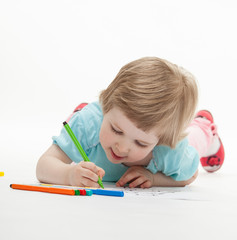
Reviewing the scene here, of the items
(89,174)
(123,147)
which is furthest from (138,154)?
(89,174)

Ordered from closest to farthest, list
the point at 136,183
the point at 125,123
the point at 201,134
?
the point at 125,123, the point at 136,183, the point at 201,134

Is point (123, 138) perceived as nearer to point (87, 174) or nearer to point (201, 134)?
point (87, 174)

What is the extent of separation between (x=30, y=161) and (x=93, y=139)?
1.77ft

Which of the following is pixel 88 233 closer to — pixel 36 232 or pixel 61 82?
pixel 36 232

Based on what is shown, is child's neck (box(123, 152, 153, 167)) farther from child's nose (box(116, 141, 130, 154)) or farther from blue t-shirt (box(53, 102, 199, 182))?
child's nose (box(116, 141, 130, 154))

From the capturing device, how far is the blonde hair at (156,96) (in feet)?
3.65

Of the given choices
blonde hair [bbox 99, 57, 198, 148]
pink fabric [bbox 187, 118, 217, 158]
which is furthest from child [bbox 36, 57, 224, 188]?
pink fabric [bbox 187, 118, 217, 158]

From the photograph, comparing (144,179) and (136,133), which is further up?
(136,133)

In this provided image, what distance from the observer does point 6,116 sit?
271 cm

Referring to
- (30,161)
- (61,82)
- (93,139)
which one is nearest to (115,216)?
(93,139)

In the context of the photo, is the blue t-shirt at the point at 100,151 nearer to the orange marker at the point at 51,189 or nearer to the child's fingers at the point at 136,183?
the child's fingers at the point at 136,183

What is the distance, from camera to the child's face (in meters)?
1.12

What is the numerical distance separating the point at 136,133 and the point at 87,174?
0.55 ft

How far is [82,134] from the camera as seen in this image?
1.32 meters
